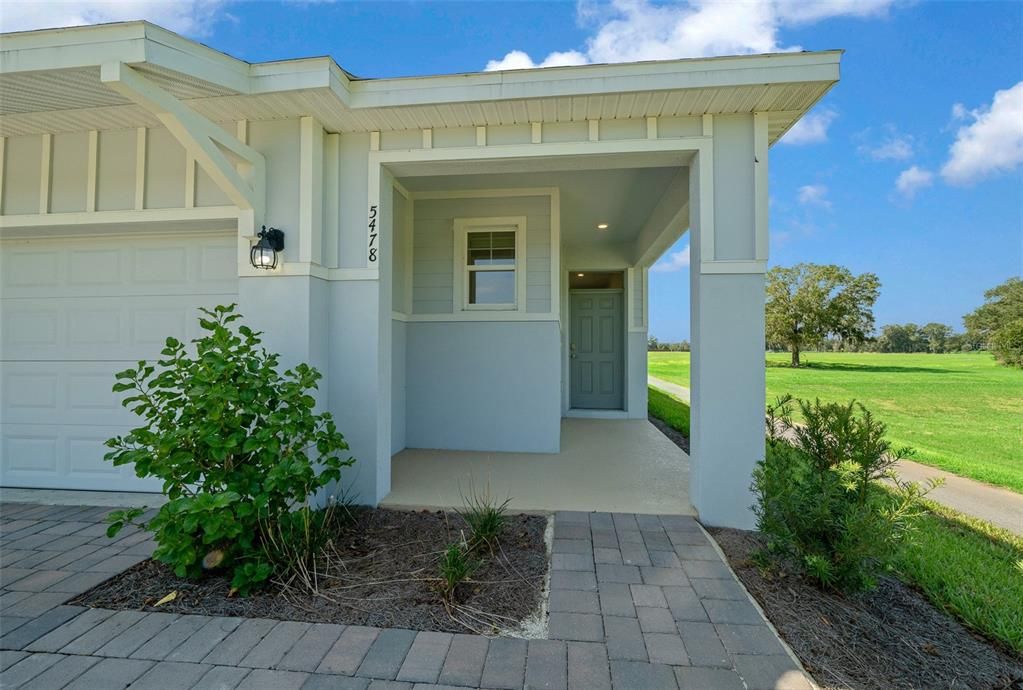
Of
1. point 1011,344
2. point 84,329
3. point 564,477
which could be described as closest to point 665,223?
point 564,477

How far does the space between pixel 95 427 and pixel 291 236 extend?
7.94 ft

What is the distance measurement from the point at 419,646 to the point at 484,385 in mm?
3452

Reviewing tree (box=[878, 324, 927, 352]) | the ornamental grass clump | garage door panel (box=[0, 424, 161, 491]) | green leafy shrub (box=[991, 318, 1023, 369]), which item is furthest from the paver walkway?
tree (box=[878, 324, 927, 352])

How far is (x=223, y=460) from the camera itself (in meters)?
2.21

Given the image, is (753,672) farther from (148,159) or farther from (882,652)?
(148,159)

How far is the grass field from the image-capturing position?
5.32m

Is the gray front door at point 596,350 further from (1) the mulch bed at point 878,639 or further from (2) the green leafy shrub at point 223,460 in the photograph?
(2) the green leafy shrub at point 223,460

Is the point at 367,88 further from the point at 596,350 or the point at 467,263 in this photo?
the point at 596,350

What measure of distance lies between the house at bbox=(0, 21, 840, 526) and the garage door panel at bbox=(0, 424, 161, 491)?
2 cm

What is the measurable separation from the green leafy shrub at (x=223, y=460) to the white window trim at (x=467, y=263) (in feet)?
9.63

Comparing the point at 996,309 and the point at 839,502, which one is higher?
the point at 996,309

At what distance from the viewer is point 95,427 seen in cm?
353

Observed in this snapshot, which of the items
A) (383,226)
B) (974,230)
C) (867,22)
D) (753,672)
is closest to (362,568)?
(753,672)

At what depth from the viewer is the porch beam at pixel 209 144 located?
2.29 meters
